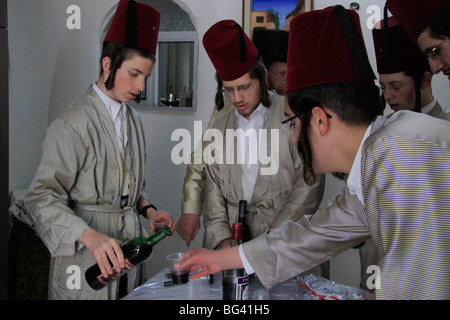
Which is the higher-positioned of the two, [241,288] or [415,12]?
[415,12]

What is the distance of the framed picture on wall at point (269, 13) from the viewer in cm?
148

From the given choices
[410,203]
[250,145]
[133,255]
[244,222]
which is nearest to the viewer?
[410,203]

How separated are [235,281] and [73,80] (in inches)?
37.3

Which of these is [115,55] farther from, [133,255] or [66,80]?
[133,255]

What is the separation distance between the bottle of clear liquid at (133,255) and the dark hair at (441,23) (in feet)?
2.76

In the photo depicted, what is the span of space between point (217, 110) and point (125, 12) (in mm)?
506

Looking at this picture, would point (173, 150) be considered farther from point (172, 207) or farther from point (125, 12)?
point (125, 12)

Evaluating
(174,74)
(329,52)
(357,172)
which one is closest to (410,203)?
(357,172)

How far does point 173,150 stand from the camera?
1561mm

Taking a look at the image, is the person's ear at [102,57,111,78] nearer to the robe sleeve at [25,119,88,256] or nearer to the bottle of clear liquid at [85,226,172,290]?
the robe sleeve at [25,119,88,256]

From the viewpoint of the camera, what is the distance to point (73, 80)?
56.4 inches

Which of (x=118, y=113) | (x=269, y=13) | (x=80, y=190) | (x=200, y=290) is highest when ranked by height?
(x=269, y=13)

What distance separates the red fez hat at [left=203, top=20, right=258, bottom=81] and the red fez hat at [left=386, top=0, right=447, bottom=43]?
0.48 metres

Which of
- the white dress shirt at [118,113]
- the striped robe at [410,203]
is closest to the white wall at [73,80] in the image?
the white dress shirt at [118,113]
